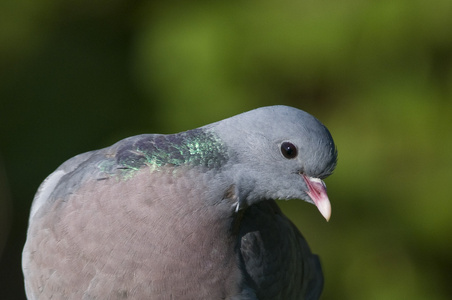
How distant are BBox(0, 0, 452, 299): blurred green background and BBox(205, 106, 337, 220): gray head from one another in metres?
1.52

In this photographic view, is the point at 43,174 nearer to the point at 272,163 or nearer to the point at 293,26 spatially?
the point at 293,26

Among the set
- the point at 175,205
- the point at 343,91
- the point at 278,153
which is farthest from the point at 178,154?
the point at 343,91

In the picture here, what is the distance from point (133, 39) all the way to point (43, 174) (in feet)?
3.12

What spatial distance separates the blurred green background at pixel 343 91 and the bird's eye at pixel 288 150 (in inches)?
60.7

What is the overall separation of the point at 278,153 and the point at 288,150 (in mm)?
28

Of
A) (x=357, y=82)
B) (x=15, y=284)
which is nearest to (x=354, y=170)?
(x=357, y=82)

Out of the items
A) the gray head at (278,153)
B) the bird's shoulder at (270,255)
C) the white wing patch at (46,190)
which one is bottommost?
the bird's shoulder at (270,255)

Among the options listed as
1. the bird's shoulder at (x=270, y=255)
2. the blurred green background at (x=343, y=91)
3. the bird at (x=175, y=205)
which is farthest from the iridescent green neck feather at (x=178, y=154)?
the blurred green background at (x=343, y=91)

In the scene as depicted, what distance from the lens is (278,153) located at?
5.07 feet

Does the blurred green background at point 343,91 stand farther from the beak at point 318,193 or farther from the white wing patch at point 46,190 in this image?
the beak at point 318,193

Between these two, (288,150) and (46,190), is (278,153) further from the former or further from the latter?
(46,190)

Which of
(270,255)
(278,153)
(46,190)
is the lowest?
(270,255)

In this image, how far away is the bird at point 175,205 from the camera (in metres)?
1.49

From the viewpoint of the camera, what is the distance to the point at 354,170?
9.95 ft
